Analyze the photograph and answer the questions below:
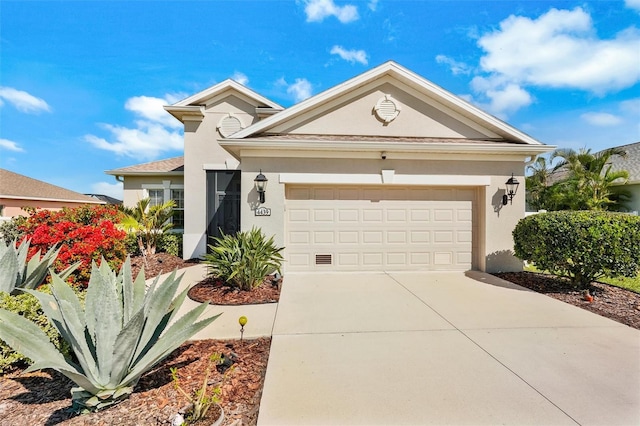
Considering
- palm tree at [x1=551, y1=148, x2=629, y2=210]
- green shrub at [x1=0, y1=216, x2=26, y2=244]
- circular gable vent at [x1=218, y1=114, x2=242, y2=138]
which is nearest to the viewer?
green shrub at [x1=0, y1=216, x2=26, y2=244]

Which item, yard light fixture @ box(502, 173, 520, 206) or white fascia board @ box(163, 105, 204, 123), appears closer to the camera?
yard light fixture @ box(502, 173, 520, 206)

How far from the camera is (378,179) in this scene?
7.44 metres

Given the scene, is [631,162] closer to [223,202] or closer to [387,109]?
[387,109]

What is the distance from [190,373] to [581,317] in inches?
235

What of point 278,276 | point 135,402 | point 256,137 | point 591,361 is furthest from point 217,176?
point 591,361

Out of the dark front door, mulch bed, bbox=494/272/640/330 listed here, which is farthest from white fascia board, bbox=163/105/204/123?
mulch bed, bbox=494/272/640/330

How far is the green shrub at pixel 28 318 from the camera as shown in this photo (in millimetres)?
2934

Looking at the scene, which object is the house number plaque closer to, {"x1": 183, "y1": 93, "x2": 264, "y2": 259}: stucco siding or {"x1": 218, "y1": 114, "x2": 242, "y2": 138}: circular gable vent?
{"x1": 183, "y1": 93, "x2": 264, "y2": 259}: stucco siding

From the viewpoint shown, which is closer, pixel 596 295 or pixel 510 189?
pixel 596 295

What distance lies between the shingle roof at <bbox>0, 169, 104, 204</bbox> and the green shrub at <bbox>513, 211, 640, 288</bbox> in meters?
22.7

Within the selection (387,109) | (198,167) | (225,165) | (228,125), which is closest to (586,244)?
(387,109)

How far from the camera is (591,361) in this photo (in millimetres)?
3297

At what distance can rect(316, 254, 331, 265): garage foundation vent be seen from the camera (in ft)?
24.6

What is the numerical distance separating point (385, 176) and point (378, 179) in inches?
7.9
